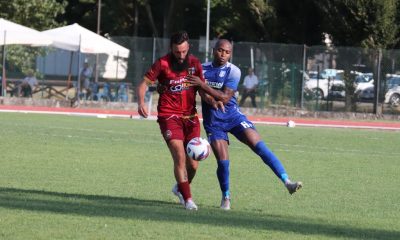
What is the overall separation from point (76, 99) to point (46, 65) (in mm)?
3154

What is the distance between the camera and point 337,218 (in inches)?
438

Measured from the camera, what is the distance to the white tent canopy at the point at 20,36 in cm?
3809

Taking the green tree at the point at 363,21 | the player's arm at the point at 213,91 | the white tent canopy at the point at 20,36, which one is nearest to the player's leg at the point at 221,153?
the player's arm at the point at 213,91

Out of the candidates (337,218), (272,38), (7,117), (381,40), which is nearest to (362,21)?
(381,40)

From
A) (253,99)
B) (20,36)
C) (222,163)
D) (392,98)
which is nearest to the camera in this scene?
(222,163)

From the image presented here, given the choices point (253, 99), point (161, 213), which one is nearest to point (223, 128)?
point (161, 213)

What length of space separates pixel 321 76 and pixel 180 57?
29335 millimetres

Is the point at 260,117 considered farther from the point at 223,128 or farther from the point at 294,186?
the point at 294,186

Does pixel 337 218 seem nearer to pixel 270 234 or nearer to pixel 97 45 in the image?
pixel 270 234

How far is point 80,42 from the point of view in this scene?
39844 mm

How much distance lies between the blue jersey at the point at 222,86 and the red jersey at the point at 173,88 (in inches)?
17.1

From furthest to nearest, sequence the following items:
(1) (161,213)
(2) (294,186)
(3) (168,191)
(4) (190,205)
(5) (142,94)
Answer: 1. (3) (168,191)
2. (2) (294,186)
3. (5) (142,94)
4. (4) (190,205)
5. (1) (161,213)

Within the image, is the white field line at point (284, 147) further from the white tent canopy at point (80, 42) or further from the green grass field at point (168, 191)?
the white tent canopy at point (80, 42)

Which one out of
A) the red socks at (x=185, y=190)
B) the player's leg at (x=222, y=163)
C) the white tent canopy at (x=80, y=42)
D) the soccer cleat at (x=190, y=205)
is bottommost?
the soccer cleat at (x=190, y=205)
